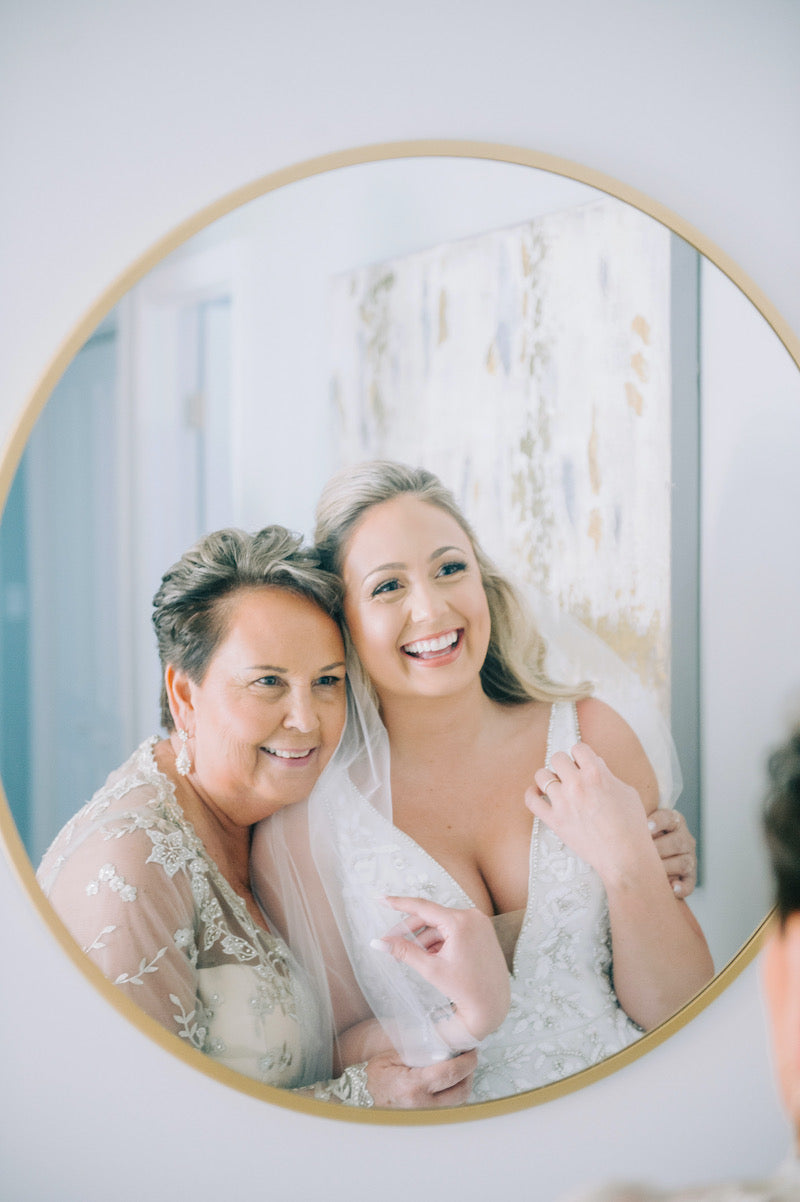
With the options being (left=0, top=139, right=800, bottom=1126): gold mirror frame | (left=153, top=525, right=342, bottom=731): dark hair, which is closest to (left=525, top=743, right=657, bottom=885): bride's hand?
(left=0, top=139, right=800, bottom=1126): gold mirror frame

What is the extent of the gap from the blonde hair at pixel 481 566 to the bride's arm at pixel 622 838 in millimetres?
78

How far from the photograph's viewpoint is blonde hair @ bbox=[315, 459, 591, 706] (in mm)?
1148

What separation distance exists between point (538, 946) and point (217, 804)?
1.43ft

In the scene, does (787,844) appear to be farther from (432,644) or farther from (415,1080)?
(415,1080)

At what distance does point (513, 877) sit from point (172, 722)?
0.46 meters

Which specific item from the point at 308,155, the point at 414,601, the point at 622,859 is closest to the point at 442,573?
the point at 414,601

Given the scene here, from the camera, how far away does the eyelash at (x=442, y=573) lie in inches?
45.1

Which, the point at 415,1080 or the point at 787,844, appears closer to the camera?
the point at 787,844

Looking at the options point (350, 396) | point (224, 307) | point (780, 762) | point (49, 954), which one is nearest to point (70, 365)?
point (224, 307)

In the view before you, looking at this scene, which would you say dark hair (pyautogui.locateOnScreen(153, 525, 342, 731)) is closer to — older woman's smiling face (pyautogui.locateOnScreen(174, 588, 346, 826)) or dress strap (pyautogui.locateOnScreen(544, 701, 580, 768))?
older woman's smiling face (pyautogui.locateOnScreen(174, 588, 346, 826))

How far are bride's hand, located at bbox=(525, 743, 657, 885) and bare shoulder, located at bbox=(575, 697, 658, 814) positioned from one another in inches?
0.5

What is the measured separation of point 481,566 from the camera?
1.18m

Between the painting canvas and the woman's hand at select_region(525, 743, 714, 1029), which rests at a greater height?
the painting canvas

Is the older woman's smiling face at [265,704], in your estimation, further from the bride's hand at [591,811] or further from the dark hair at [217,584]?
the bride's hand at [591,811]
